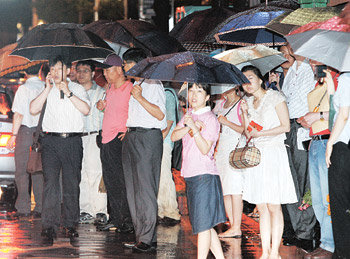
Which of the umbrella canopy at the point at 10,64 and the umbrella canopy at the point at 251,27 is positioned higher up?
the umbrella canopy at the point at 251,27

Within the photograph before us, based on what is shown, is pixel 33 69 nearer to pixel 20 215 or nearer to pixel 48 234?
pixel 20 215

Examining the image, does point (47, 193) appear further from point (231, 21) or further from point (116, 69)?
point (231, 21)

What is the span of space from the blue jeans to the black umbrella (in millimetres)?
3183

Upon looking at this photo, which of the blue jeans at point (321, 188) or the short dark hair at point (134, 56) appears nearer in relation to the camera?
the blue jeans at point (321, 188)

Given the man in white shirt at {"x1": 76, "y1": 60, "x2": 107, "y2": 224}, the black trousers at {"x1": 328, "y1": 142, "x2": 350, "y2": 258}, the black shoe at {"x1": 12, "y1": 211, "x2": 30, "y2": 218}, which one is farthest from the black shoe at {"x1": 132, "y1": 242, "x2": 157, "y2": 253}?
the black shoe at {"x1": 12, "y1": 211, "x2": 30, "y2": 218}

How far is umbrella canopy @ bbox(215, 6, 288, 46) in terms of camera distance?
8.91 m

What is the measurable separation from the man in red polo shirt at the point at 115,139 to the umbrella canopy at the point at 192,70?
2.04m

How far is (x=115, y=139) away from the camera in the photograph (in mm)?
9398

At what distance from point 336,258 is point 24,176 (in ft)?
20.7

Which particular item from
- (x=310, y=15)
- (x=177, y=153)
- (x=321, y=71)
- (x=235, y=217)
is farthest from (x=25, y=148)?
(x=321, y=71)

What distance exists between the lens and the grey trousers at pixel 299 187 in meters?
8.45

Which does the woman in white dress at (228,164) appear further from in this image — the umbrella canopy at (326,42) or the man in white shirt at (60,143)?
the umbrella canopy at (326,42)

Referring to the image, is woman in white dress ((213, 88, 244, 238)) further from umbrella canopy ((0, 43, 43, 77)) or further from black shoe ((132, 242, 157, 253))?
umbrella canopy ((0, 43, 43, 77))

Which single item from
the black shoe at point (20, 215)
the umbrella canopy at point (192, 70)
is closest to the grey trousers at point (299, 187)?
the umbrella canopy at point (192, 70)
